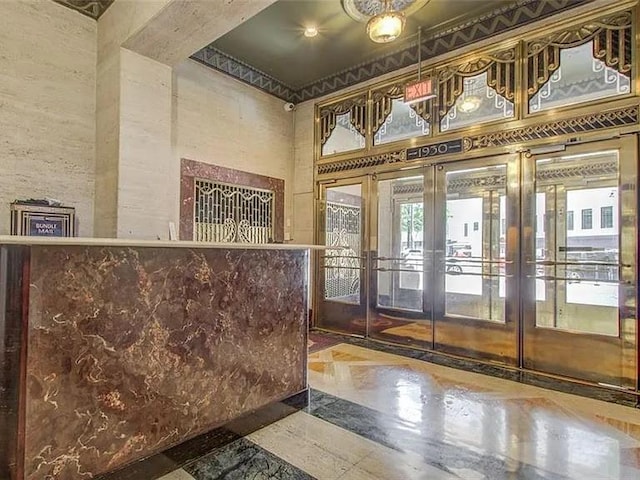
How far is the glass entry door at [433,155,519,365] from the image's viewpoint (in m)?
3.84

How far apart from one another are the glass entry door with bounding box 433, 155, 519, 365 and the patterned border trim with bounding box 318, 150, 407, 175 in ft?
1.94

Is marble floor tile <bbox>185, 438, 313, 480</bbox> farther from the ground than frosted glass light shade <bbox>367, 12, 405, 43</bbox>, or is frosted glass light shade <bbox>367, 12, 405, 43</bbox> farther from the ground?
frosted glass light shade <bbox>367, 12, 405, 43</bbox>

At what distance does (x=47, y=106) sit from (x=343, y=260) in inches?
148

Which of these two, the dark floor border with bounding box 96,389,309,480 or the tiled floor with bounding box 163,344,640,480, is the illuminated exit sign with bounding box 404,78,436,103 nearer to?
the tiled floor with bounding box 163,344,640,480

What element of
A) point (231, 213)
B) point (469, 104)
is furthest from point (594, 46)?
point (231, 213)

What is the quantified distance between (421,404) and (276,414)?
1154 mm

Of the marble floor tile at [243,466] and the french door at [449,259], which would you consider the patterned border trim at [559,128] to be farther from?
the marble floor tile at [243,466]

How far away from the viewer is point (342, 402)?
2936 millimetres

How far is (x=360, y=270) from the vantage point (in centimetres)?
509

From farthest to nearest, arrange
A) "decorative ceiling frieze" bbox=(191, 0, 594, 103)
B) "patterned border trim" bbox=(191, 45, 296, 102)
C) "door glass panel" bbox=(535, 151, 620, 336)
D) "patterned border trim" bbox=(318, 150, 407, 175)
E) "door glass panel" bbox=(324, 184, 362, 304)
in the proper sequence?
"door glass panel" bbox=(324, 184, 362, 304) → "patterned border trim" bbox=(318, 150, 407, 175) → "patterned border trim" bbox=(191, 45, 296, 102) → "decorative ceiling frieze" bbox=(191, 0, 594, 103) → "door glass panel" bbox=(535, 151, 620, 336)

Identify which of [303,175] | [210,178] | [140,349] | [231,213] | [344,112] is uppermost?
[344,112]

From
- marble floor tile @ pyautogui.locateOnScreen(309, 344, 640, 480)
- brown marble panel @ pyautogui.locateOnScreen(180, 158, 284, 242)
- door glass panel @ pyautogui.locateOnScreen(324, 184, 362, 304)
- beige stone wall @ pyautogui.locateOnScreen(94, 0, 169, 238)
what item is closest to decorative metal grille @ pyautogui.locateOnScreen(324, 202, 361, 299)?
door glass panel @ pyautogui.locateOnScreen(324, 184, 362, 304)

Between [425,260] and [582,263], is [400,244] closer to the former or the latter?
[425,260]

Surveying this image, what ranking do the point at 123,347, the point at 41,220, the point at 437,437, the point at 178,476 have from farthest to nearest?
the point at 41,220 < the point at 437,437 < the point at 178,476 < the point at 123,347
